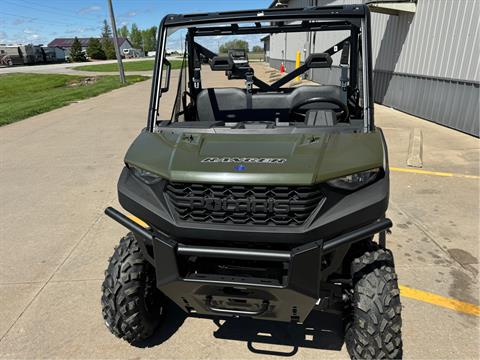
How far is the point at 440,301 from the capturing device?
288 centimetres

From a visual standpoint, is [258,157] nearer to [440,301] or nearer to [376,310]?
[376,310]

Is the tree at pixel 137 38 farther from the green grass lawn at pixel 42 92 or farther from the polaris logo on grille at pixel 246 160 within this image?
the polaris logo on grille at pixel 246 160

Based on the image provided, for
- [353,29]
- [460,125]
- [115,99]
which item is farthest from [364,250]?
[115,99]

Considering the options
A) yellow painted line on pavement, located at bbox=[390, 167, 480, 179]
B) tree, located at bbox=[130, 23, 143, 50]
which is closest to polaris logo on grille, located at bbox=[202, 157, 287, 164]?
yellow painted line on pavement, located at bbox=[390, 167, 480, 179]

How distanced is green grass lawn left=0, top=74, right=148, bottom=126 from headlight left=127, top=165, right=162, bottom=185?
1044 cm

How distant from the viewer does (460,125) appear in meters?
8.16

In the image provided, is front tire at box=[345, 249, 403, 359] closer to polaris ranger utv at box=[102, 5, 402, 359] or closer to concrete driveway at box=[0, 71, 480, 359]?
polaris ranger utv at box=[102, 5, 402, 359]

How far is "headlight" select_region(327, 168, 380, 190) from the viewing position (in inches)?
77.5

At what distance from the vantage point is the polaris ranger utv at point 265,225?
1913 millimetres

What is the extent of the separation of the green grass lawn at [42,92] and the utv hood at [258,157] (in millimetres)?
10589

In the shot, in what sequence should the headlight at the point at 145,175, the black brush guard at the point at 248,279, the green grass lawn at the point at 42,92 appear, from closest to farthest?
the black brush guard at the point at 248,279
the headlight at the point at 145,175
the green grass lawn at the point at 42,92

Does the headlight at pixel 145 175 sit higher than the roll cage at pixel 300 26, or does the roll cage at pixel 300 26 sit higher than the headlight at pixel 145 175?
the roll cage at pixel 300 26

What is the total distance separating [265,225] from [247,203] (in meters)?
0.15

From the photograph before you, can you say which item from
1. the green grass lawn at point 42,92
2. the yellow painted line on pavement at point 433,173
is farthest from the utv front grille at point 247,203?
the green grass lawn at point 42,92
